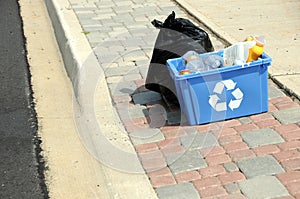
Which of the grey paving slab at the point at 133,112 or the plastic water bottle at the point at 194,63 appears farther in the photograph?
the grey paving slab at the point at 133,112

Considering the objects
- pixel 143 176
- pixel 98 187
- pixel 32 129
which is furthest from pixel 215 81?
pixel 32 129

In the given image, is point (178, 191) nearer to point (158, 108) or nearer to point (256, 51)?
point (158, 108)

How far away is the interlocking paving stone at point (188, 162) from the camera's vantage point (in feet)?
13.7

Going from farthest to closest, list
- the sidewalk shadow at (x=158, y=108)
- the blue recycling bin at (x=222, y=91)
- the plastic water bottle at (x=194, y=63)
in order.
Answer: the sidewalk shadow at (x=158, y=108) < the plastic water bottle at (x=194, y=63) < the blue recycling bin at (x=222, y=91)

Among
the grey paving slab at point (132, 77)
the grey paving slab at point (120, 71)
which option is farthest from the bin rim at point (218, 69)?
the grey paving slab at point (120, 71)

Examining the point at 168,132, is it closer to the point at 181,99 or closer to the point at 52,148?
the point at 181,99

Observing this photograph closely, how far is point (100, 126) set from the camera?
16.4 ft

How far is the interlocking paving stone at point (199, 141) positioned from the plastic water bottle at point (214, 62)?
61 cm

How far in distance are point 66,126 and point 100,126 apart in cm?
41

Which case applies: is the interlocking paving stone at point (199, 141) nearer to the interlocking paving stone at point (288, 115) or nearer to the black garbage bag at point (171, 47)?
the black garbage bag at point (171, 47)

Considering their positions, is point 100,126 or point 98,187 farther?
point 100,126

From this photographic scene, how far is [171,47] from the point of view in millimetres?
5137

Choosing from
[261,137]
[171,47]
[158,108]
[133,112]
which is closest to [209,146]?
[261,137]

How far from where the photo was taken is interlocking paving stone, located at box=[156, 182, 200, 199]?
3846mm
